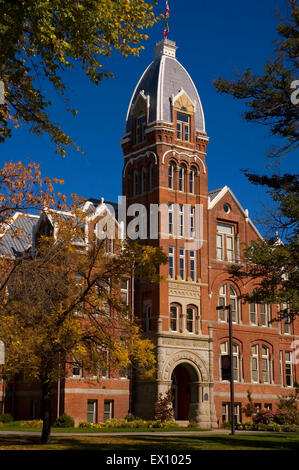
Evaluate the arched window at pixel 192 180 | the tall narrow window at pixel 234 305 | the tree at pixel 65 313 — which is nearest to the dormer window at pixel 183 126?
the arched window at pixel 192 180

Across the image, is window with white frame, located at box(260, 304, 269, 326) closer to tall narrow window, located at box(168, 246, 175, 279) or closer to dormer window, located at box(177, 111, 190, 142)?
tall narrow window, located at box(168, 246, 175, 279)

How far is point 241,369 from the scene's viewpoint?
51094mm

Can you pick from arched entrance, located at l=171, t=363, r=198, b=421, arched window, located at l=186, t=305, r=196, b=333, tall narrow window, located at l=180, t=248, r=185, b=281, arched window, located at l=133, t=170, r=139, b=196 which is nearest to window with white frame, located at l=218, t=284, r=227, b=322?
arched window, located at l=186, t=305, r=196, b=333

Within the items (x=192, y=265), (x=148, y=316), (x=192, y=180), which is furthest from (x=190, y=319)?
(x=192, y=180)

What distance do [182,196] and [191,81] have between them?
33.6 feet

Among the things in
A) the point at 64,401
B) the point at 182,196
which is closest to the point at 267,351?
the point at 182,196

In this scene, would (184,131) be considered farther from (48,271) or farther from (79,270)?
(48,271)

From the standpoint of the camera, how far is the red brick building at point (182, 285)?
46.0 meters

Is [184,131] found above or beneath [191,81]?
beneath

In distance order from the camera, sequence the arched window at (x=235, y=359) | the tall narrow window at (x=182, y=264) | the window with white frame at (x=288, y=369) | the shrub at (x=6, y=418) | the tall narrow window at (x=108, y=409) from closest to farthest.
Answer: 1. the shrub at (x=6, y=418)
2. the tall narrow window at (x=108, y=409)
3. the tall narrow window at (x=182, y=264)
4. the arched window at (x=235, y=359)
5. the window with white frame at (x=288, y=369)

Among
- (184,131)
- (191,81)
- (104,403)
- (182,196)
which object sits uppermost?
(191,81)

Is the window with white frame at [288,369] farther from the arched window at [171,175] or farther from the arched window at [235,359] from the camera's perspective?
the arched window at [171,175]

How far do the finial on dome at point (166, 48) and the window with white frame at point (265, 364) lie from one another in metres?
25.3

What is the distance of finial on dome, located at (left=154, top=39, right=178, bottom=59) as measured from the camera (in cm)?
5244
